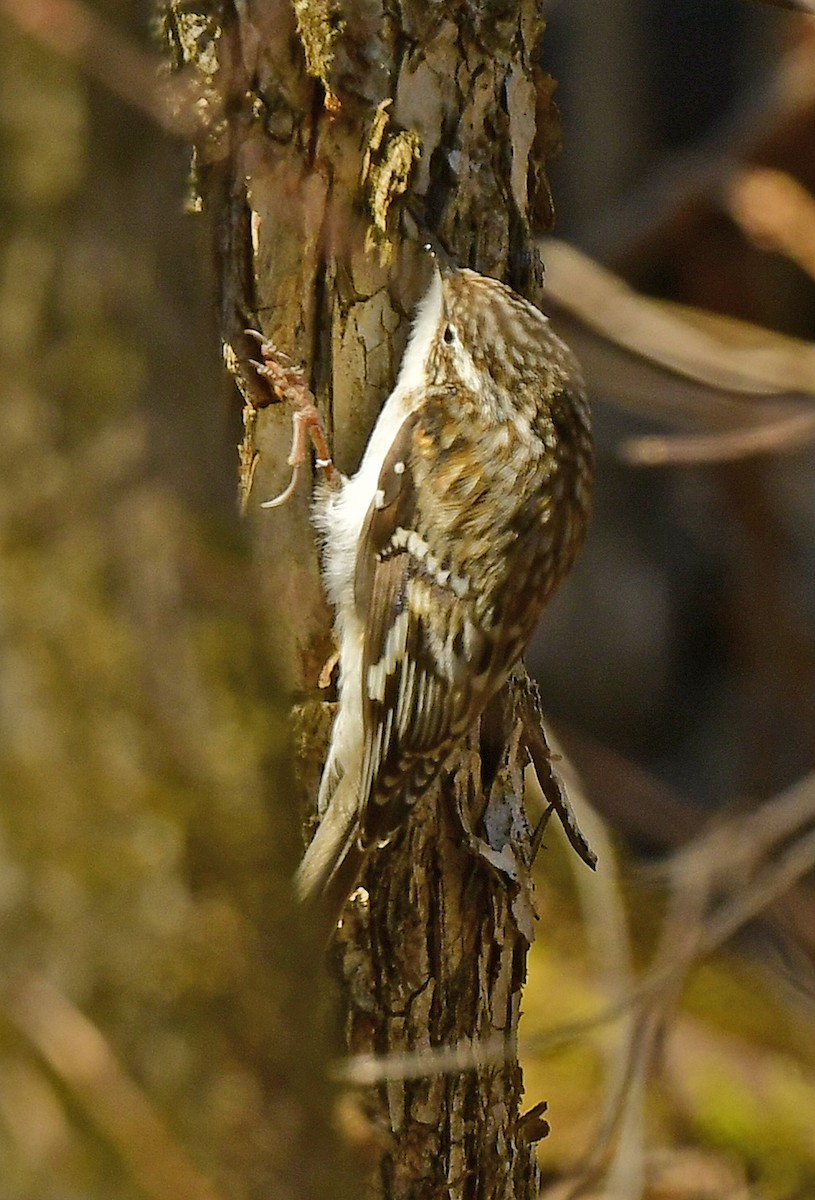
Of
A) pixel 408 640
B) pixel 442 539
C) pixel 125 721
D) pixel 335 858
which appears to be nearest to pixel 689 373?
pixel 442 539

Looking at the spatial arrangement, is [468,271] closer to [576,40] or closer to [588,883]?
[588,883]

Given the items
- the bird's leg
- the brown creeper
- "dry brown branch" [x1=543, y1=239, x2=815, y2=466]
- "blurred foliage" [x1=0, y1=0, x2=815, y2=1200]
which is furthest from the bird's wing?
"blurred foliage" [x1=0, y1=0, x2=815, y2=1200]

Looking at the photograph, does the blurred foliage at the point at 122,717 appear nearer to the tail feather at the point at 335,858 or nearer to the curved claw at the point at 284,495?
the tail feather at the point at 335,858

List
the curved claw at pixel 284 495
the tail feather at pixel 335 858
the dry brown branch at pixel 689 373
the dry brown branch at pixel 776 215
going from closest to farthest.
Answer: the tail feather at pixel 335 858
the curved claw at pixel 284 495
the dry brown branch at pixel 689 373
the dry brown branch at pixel 776 215

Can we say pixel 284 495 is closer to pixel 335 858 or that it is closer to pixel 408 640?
pixel 408 640

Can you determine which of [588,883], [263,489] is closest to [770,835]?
[588,883]

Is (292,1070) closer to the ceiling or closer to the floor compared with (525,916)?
closer to the floor

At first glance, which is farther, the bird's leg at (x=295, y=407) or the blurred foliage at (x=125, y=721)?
the bird's leg at (x=295, y=407)

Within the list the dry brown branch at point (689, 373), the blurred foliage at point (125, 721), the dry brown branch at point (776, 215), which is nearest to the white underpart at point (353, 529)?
the dry brown branch at point (689, 373)
